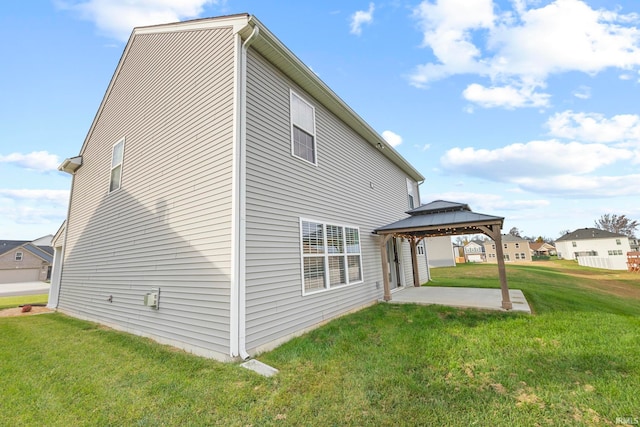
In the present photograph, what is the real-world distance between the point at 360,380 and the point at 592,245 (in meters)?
61.3

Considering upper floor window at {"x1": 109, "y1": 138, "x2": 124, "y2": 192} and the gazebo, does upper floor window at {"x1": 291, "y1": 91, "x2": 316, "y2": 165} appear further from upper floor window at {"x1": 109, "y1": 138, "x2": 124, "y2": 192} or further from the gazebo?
upper floor window at {"x1": 109, "y1": 138, "x2": 124, "y2": 192}

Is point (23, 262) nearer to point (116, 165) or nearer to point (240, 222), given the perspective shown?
point (116, 165)

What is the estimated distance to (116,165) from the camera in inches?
300

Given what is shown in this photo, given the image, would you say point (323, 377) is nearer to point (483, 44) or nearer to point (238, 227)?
point (238, 227)

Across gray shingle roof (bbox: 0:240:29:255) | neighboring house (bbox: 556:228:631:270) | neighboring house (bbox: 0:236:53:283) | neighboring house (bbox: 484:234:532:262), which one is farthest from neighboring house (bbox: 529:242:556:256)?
gray shingle roof (bbox: 0:240:29:255)

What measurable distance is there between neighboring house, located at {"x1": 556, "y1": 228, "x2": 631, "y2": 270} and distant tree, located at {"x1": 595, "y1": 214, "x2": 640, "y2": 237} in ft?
37.2

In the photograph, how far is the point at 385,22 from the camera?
336 inches

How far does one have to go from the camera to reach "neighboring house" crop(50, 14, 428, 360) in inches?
173

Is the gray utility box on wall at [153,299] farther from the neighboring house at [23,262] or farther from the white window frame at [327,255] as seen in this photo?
the neighboring house at [23,262]

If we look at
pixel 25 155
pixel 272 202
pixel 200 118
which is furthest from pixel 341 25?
pixel 25 155

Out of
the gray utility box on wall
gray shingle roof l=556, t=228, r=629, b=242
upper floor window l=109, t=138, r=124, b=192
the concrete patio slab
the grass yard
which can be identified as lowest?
the grass yard

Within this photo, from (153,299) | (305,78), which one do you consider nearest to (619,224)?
(305,78)

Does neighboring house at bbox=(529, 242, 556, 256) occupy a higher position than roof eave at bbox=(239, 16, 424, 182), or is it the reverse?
roof eave at bbox=(239, 16, 424, 182)

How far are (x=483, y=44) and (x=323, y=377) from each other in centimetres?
1171
